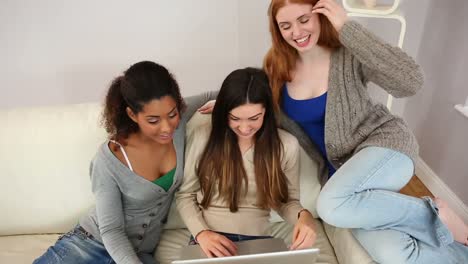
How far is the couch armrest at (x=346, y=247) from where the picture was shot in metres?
1.09

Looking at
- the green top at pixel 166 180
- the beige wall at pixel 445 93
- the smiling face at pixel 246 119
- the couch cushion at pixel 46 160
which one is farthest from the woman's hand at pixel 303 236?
the beige wall at pixel 445 93

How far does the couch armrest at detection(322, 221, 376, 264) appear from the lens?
1.09 m

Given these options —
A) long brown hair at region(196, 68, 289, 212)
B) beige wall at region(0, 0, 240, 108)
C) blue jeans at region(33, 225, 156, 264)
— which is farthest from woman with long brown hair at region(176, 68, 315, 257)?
beige wall at region(0, 0, 240, 108)

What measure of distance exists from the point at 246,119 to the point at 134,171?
36cm

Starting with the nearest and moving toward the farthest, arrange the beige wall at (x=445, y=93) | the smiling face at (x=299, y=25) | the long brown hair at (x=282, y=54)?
1. the smiling face at (x=299, y=25)
2. the long brown hair at (x=282, y=54)
3. the beige wall at (x=445, y=93)

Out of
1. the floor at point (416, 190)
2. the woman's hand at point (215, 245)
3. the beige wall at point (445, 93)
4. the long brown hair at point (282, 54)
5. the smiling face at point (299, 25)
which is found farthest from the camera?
the floor at point (416, 190)

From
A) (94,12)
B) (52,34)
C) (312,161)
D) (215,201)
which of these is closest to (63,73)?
(52,34)

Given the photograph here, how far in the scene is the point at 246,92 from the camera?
3.32ft

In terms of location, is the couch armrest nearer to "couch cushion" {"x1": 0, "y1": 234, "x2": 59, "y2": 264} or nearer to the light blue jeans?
the light blue jeans

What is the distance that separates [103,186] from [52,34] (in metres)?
1.04

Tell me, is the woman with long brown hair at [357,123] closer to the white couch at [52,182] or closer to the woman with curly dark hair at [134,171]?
the white couch at [52,182]

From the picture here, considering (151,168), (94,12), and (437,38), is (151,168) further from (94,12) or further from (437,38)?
(437,38)

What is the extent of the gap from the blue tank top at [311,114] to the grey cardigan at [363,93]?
0.11 ft

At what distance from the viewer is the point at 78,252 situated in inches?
44.6
